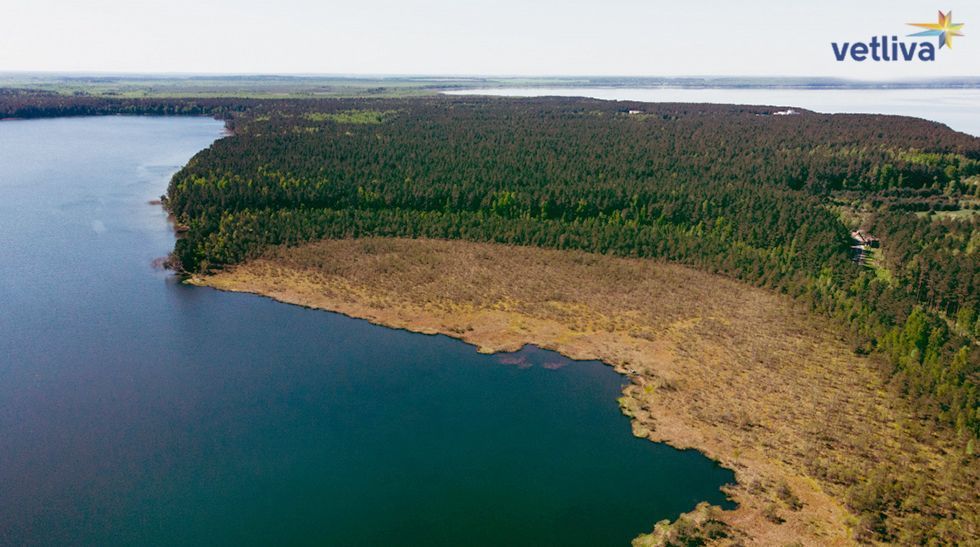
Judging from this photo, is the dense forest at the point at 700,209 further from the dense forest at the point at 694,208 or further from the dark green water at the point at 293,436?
the dark green water at the point at 293,436

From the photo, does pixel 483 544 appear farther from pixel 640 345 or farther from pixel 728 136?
pixel 728 136

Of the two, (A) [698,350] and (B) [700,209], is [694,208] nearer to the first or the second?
(B) [700,209]

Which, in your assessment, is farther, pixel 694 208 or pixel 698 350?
pixel 694 208

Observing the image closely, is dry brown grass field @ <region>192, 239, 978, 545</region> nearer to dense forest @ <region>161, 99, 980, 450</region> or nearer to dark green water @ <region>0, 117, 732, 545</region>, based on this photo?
dark green water @ <region>0, 117, 732, 545</region>

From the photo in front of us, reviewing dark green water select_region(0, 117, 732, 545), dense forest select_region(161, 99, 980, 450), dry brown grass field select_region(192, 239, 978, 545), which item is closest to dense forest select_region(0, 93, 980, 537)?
dense forest select_region(161, 99, 980, 450)

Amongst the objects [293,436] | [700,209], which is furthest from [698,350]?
[700,209]

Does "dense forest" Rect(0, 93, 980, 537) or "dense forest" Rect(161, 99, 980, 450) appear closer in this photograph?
"dense forest" Rect(0, 93, 980, 537)
